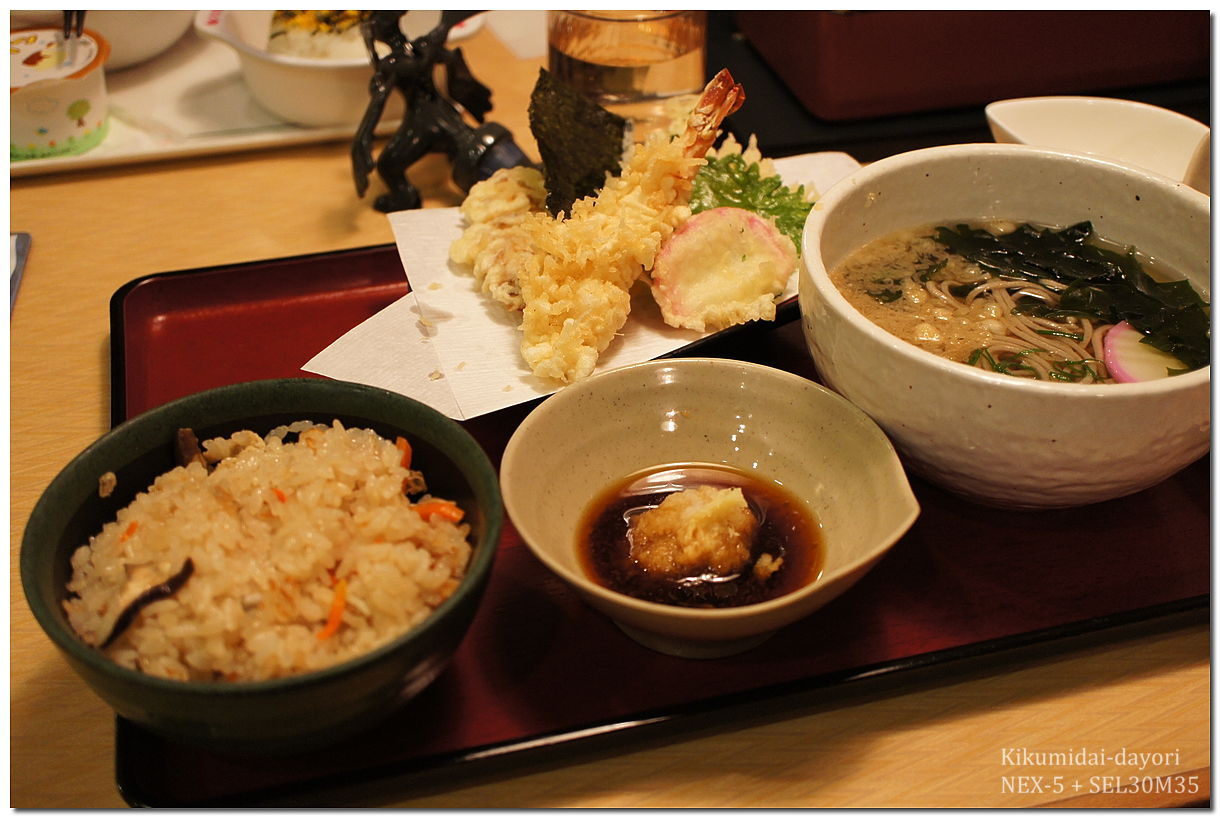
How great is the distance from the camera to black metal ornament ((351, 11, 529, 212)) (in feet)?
8.21

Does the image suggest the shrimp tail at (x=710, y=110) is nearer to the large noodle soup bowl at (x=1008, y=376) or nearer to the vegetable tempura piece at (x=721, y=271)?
the vegetable tempura piece at (x=721, y=271)

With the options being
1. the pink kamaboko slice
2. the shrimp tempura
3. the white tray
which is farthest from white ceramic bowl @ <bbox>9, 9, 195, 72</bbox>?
the pink kamaboko slice

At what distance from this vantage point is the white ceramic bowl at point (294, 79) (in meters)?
2.67

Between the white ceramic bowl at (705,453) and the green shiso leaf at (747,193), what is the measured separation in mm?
628

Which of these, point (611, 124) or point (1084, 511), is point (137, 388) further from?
point (1084, 511)

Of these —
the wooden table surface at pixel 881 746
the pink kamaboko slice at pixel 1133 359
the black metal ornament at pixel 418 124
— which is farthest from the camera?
the black metal ornament at pixel 418 124

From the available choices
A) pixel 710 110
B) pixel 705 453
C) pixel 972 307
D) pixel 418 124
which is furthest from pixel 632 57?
pixel 705 453

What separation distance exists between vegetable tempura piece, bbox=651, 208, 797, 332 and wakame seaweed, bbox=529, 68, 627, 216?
0.28 m

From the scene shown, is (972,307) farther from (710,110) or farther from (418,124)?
(418,124)

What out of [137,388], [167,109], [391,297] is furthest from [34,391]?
[167,109]

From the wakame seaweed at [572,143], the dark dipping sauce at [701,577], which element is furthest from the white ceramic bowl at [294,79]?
the dark dipping sauce at [701,577]

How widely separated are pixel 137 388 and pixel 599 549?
105cm

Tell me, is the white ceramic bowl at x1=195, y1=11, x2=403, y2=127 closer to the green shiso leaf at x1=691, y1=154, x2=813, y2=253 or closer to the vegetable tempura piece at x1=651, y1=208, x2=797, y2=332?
the green shiso leaf at x1=691, y1=154, x2=813, y2=253

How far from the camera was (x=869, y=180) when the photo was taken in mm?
1770
